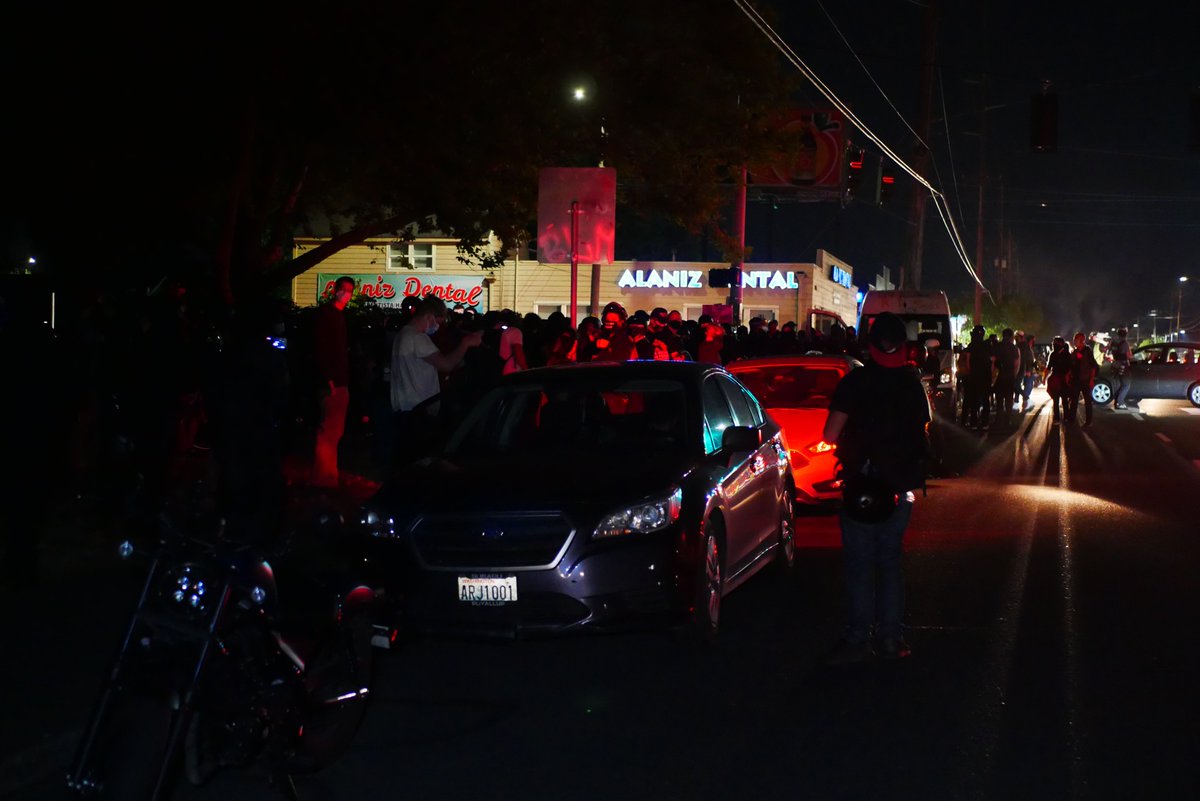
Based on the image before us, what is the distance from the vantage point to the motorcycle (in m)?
4.75

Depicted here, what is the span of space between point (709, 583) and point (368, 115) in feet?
41.0

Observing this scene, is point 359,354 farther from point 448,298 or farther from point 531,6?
point 448,298

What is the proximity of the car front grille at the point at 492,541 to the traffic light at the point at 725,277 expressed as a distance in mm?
22413

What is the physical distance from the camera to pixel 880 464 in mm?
7801

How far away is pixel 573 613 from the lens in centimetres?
744

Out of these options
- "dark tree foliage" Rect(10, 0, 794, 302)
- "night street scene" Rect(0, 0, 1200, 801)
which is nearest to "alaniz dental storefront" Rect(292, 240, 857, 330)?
"dark tree foliage" Rect(10, 0, 794, 302)

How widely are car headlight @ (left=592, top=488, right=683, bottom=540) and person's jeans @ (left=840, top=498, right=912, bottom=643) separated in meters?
0.98

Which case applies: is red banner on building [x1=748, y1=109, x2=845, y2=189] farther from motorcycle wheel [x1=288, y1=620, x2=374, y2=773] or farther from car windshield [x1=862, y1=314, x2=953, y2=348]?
motorcycle wheel [x1=288, y1=620, x2=374, y2=773]

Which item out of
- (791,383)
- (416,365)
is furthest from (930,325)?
(416,365)

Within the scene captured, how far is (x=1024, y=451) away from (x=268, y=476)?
1711cm

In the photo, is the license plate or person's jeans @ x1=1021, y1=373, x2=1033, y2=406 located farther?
person's jeans @ x1=1021, y1=373, x2=1033, y2=406

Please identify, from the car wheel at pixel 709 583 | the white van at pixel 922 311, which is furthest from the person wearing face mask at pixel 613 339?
the white van at pixel 922 311

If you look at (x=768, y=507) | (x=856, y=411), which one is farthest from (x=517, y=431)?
(x=856, y=411)

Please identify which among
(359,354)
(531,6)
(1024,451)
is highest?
(531,6)
